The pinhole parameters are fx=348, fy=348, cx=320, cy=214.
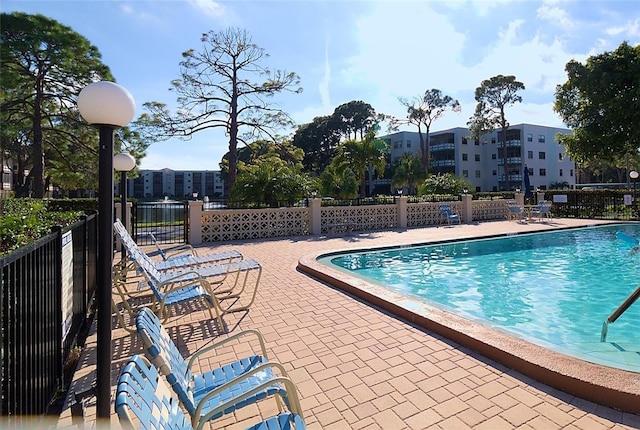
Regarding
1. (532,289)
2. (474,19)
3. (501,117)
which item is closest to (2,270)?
(532,289)

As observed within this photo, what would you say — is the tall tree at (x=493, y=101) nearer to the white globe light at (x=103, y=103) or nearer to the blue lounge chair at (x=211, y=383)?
the white globe light at (x=103, y=103)

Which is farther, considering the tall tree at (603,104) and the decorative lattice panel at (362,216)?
the tall tree at (603,104)

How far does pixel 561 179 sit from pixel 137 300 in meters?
57.2

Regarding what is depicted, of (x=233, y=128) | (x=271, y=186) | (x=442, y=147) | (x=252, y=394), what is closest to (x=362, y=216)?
(x=271, y=186)

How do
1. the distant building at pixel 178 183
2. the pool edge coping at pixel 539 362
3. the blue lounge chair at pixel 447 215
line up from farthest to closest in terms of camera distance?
the distant building at pixel 178 183, the blue lounge chair at pixel 447 215, the pool edge coping at pixel 539 362

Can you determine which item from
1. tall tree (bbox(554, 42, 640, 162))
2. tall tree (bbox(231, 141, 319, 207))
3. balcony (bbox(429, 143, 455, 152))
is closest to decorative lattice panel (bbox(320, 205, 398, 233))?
tall tree (bbox(231, 141, 319, 207))

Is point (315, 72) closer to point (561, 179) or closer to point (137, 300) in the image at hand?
point (137, 300)

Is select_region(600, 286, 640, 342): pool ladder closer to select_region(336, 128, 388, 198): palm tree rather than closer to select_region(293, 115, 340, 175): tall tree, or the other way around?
select_region(336, 128, 388, 198): palm tree

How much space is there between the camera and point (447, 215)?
16.6m

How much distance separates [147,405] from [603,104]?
24808 millimetres

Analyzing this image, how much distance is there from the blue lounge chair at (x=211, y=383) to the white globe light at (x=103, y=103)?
1.30 meters

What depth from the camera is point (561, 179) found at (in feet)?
160

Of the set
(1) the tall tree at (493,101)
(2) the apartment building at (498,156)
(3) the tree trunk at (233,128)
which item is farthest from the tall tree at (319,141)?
(3) the tree trunk at (233,128)

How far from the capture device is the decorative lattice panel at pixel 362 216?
14305mm
